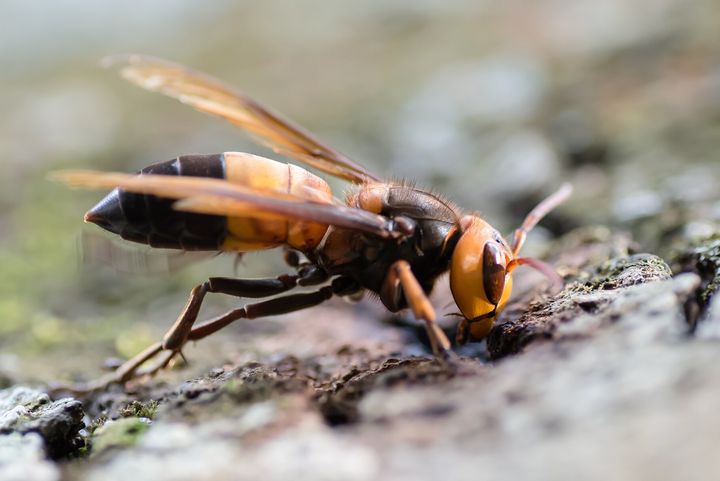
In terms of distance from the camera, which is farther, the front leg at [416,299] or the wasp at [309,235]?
the wasp at [309,235]

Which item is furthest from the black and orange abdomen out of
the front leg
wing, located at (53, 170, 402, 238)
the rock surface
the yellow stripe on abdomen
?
the rock surface

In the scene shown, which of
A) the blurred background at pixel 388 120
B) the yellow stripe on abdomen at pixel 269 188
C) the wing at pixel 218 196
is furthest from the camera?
the blurred background at pixel 388 120

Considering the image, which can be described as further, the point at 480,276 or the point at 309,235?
the point at 309,235

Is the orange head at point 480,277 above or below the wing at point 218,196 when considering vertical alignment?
below

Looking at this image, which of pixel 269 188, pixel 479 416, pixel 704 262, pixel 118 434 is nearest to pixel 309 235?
pixel 269 188

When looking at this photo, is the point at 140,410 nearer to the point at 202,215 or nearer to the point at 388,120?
the point at 202,215

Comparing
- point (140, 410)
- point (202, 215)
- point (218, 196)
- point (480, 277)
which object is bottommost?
point (140, 410)

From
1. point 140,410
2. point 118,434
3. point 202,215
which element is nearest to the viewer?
point 118,434

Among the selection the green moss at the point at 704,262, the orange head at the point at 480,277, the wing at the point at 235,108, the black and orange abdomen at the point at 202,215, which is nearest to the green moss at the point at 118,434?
the black and orange abdomen at the point at 202,215

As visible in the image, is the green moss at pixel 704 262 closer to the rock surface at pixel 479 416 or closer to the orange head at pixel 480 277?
the rock surface at pixel 479 416
